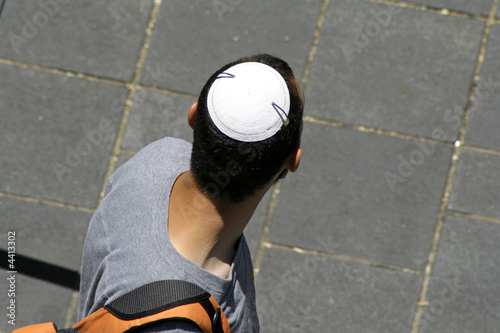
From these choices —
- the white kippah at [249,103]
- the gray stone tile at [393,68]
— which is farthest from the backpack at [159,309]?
the gray stone tile at [393,68]

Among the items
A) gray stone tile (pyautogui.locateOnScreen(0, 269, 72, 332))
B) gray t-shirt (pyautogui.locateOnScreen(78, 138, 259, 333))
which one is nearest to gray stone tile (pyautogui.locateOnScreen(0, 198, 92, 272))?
gray stone tile (pyautogui.locateOnScreen(0, 269, 72, 332))

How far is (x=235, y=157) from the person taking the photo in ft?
5.36

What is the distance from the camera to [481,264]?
11.2 ft

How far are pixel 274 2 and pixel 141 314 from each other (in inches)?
116

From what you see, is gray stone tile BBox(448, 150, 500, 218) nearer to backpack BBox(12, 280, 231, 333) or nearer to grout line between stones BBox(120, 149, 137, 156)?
grout line between stones BBox(120, 149, 137, 156)

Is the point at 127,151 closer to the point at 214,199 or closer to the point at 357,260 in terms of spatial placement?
the point at 357,260

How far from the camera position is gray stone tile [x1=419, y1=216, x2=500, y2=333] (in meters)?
3.34

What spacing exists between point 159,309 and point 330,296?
6.69ft

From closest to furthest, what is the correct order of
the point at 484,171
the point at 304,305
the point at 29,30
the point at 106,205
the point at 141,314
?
the point at 141,314 < the point at 106,205 < the point at 304,305 < the point at 484,171 < the point at 29,30

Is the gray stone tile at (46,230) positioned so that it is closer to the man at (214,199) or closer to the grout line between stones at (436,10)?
the man at (214,199)

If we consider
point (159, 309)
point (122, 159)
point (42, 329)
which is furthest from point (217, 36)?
point (159, 309)

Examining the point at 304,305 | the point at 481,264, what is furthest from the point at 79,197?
the point at 481,264

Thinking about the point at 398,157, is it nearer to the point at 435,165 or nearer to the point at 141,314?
the point at 435,165

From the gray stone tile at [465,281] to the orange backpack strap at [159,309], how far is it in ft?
7.03
